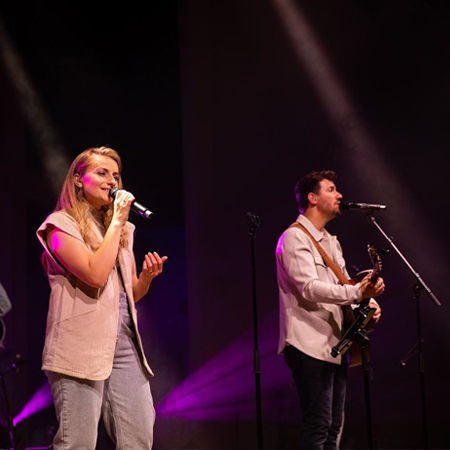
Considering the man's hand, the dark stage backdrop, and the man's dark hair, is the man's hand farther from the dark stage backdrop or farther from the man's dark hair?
the dark stage backdrop

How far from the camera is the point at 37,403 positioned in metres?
5.24

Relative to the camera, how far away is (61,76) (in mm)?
5598

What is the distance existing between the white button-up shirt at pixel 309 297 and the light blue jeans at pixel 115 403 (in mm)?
1180

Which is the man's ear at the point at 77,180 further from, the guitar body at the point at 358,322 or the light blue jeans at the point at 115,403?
the guitar body at the point at 358,322

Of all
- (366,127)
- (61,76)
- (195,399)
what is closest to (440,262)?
(366,127)

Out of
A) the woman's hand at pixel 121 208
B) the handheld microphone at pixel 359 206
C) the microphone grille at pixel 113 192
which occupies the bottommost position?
the woman's hand at pixel 121 208

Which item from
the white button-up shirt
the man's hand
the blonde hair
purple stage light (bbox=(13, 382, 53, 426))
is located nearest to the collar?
the white button-up shirt

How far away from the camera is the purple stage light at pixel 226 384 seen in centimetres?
531

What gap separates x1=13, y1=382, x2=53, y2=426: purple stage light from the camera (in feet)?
17.0

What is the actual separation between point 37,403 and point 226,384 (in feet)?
5.29

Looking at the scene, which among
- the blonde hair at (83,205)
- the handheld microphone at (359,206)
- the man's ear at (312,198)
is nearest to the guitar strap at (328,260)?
the man's ear at (312,198)

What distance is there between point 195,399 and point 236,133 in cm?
238

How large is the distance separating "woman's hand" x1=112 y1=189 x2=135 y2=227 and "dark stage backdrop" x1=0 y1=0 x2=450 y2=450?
306 cm

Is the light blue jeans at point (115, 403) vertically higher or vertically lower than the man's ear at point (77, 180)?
lower
